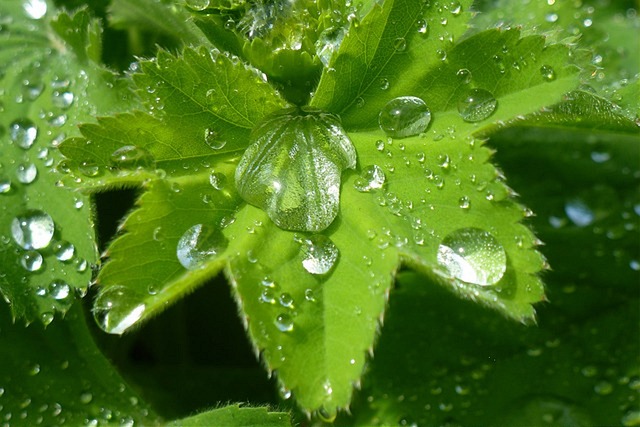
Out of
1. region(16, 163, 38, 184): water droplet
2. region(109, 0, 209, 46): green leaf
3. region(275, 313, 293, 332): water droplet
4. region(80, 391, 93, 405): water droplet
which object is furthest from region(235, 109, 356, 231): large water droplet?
region(80, 391, 93, 405): water droplet

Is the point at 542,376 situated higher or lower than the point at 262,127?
lower

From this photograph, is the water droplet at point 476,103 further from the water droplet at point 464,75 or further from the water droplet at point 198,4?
the water droplet at point 198,4

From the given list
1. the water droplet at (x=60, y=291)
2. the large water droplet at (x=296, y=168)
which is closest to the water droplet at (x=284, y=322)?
the large water droplet at (x=296, y=168)

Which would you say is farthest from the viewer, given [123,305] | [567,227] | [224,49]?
[567,227]

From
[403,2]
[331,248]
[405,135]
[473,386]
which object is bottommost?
A: [473,386]

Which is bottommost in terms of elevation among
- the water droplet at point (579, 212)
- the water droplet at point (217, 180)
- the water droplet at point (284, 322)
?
the water droplet at point (579, 212)

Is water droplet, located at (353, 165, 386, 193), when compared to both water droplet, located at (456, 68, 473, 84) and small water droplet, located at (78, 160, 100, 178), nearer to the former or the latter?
water droplet, located at (456, 68, 473, 84)

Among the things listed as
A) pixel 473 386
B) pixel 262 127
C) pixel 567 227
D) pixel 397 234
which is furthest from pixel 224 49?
pixel 567 227

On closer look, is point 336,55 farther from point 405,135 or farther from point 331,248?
point 331,248
